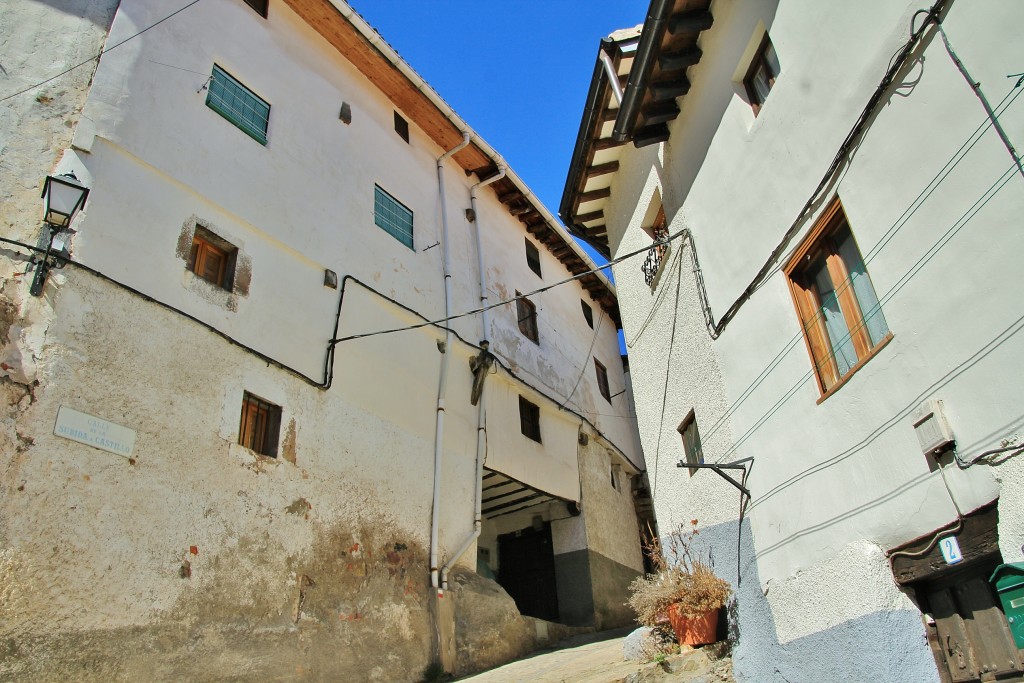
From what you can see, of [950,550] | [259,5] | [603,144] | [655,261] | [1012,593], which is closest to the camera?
[1012,593]

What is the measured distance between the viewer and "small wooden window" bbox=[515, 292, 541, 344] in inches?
618

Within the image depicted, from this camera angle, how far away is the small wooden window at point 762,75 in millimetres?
6867

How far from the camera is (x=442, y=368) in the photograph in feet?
39.2

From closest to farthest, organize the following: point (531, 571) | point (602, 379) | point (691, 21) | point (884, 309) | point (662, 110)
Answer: point (884, 309) → point (691, 21) → point (662, 110) → point (531, 571) → point (602, 379)

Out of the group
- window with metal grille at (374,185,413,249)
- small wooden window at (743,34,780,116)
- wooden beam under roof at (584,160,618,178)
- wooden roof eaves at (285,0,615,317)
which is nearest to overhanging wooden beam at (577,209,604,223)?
wooden beam under roof at (584,160,618,178)

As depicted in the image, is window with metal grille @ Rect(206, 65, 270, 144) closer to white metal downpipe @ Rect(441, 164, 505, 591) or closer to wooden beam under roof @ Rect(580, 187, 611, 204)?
white metal downpipe @ Rect(441, 164, 505, 591)

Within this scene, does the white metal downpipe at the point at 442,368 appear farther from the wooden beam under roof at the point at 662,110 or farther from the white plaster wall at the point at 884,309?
the wooden beam under roof at the point at 662,110

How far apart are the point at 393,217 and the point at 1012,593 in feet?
34.5

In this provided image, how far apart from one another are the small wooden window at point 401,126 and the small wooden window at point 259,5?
3000 mm

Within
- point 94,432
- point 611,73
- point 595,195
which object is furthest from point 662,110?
point 94,432

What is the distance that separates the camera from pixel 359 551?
29.9 feet

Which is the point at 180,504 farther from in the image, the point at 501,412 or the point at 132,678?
the point at 501,412

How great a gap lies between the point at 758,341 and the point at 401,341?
6.05m

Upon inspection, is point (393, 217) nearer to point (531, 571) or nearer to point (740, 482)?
point (531, 571)
